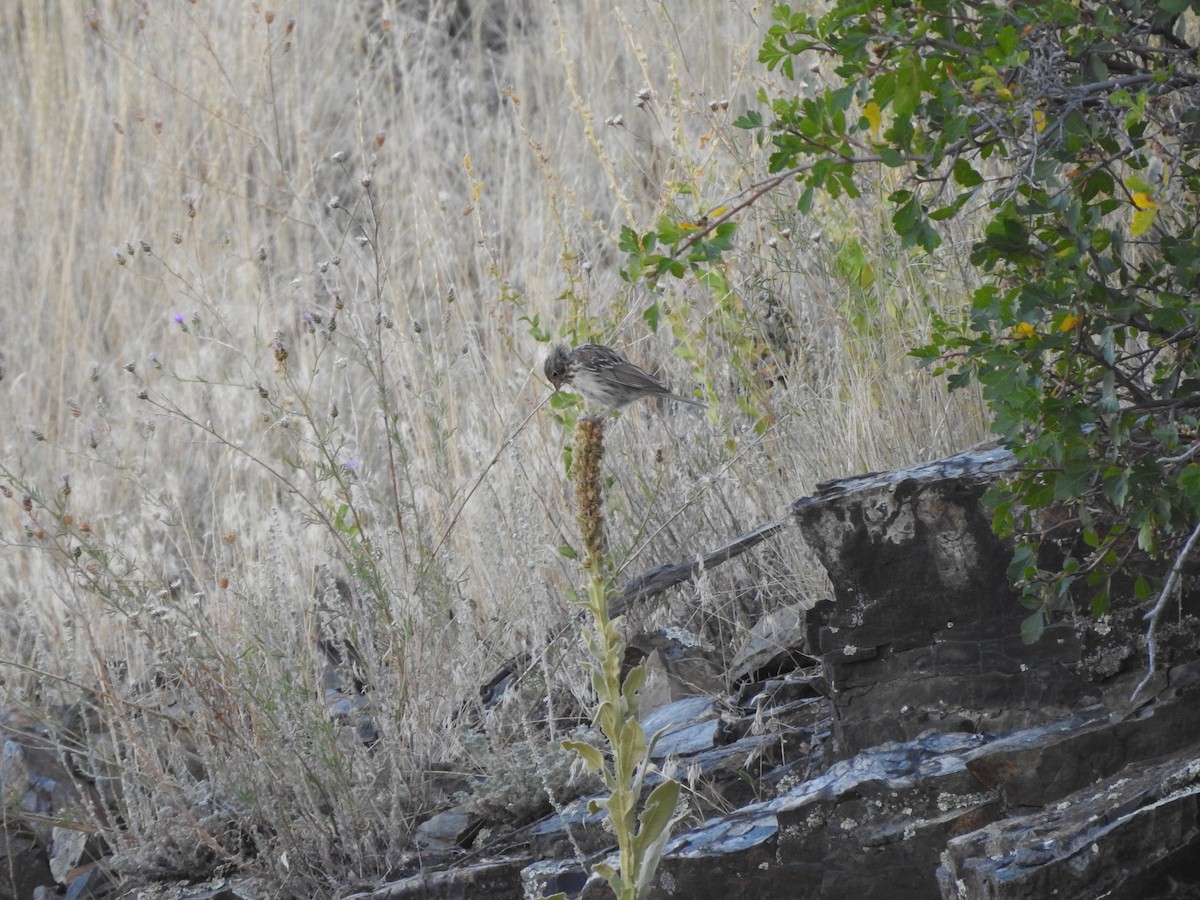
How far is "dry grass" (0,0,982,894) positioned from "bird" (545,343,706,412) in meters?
0.12

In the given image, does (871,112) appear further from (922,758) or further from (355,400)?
(355,400)

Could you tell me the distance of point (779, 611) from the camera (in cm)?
386

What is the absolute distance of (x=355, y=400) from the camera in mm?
6887

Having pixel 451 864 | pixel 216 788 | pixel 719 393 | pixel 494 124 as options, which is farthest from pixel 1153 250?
pixel 494 124

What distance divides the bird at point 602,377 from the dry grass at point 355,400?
121mm

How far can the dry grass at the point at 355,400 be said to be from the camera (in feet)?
11.9

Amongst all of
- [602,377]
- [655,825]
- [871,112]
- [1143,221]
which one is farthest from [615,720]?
[602,377]

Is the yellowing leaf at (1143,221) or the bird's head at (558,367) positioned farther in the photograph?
the bird's head at (558,367)

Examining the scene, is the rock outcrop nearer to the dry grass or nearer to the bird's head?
the dry grass

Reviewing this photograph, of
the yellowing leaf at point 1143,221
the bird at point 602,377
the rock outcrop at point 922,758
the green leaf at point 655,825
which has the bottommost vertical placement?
the rock outcrop at point 922,758

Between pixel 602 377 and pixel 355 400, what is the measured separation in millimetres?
2481

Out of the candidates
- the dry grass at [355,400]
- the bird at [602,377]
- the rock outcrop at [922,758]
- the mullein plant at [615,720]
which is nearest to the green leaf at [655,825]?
the mullein plant at [615,720]

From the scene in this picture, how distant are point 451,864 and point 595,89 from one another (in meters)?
4.74

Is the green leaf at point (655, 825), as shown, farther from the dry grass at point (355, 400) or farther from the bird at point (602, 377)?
the bird at point (602, 377)
